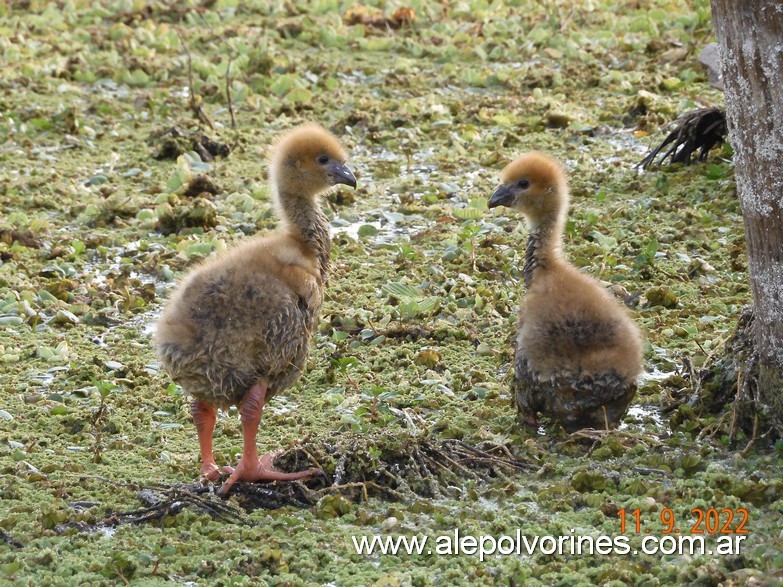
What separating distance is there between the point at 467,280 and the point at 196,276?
2446mm

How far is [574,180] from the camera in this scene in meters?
8.95

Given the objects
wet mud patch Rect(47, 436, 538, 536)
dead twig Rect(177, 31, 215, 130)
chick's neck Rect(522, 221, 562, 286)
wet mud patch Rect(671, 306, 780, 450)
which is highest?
dead twig Rect(177, 31, 215, 130)

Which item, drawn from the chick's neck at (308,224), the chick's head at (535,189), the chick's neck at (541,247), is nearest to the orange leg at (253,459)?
the chick's neck at (308,224)

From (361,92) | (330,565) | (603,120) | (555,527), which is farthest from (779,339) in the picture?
(361,92)

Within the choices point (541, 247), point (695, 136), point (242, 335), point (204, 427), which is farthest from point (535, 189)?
point (695, 136)

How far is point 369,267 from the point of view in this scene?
7871mm

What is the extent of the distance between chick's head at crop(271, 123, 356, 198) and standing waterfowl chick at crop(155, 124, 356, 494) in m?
0.48

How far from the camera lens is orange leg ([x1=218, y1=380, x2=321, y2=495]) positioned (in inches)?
203

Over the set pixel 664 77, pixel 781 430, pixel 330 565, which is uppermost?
pixel 664 77

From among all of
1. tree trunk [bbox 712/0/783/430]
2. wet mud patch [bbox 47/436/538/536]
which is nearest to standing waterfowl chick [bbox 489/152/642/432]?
wet mud patch [bbox 47/436/538/536]

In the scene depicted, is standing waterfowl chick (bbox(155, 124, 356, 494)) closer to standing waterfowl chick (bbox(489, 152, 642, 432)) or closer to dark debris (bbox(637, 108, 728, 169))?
standing waterfowl chick (bbox(489, 152, 642, 432))

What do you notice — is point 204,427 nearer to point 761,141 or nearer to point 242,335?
point 242,335

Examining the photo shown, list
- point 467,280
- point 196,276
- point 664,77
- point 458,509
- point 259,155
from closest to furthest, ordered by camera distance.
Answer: point 458,509, point 196,276, point 467,280, point 259,155, point 664,77

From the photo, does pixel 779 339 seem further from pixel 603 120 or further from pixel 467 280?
pixel 603 120
